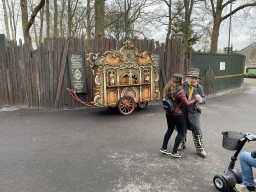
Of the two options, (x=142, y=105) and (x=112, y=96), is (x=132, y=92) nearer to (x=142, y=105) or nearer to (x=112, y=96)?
(x=112, y=96)

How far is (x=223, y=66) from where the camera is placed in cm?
1362

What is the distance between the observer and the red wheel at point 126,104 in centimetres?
781

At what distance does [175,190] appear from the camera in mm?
3275

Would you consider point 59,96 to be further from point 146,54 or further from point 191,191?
point 191,191

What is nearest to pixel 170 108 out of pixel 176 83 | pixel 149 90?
pixel 176 83

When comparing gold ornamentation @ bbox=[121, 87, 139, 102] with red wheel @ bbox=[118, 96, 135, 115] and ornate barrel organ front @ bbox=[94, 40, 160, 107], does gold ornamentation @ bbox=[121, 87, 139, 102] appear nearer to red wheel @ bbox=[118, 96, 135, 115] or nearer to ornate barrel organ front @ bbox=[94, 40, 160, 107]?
ornate barrel organ front @ bbox=[94, 40, 160, 107]

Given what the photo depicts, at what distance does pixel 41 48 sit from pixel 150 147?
6.37 meters

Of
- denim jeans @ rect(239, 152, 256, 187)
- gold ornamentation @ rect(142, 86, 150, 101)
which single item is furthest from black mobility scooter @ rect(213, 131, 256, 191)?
gold ornamentation @ rect(142, 86, 150, 101)

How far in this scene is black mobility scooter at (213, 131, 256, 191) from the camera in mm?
2947

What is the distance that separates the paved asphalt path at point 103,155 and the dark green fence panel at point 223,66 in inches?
193

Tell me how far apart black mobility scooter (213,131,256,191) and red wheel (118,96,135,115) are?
4.88 meters

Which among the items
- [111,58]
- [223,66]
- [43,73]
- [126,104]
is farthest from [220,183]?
[223,66]

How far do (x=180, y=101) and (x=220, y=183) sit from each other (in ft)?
5.23

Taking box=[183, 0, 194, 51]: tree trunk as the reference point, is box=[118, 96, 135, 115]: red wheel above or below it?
below
